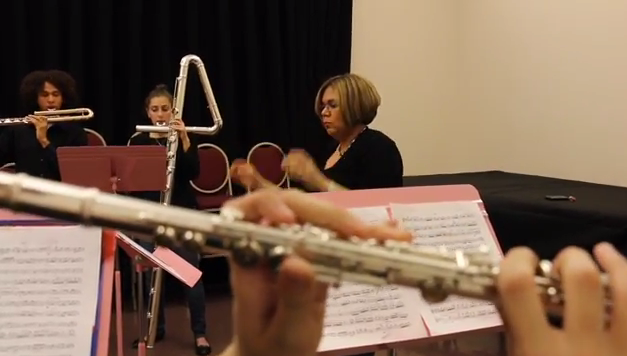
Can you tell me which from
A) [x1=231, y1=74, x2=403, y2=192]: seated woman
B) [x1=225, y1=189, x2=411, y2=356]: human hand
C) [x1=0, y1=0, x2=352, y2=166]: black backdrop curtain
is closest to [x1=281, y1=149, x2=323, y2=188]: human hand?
[x1=231, y1=74, x2=403, y2=192]: seated woman

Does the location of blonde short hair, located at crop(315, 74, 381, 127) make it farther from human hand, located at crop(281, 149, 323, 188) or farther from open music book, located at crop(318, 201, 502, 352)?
open music book, located at crop(318, 201, 502, 352)

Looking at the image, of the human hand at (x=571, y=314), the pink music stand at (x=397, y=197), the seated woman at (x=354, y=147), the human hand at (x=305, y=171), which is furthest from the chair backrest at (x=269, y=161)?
the human hand at (x=571, y=314)

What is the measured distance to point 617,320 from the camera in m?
0.69

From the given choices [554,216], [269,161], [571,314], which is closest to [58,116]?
[269,161]

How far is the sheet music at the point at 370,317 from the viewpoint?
1.73 m

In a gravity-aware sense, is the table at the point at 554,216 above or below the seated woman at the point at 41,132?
below

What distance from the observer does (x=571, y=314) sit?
680mm

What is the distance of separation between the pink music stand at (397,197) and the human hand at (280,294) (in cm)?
88

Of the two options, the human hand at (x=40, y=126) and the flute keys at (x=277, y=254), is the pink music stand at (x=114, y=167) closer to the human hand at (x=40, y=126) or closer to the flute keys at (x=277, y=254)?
the human hand at (x=40, y=126)

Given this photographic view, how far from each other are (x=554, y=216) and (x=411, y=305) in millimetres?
2071

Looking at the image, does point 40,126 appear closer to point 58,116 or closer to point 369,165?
point 58,116

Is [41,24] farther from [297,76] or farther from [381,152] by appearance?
[381,152]

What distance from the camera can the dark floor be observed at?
3.89 meters

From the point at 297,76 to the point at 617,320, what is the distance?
192 inches
